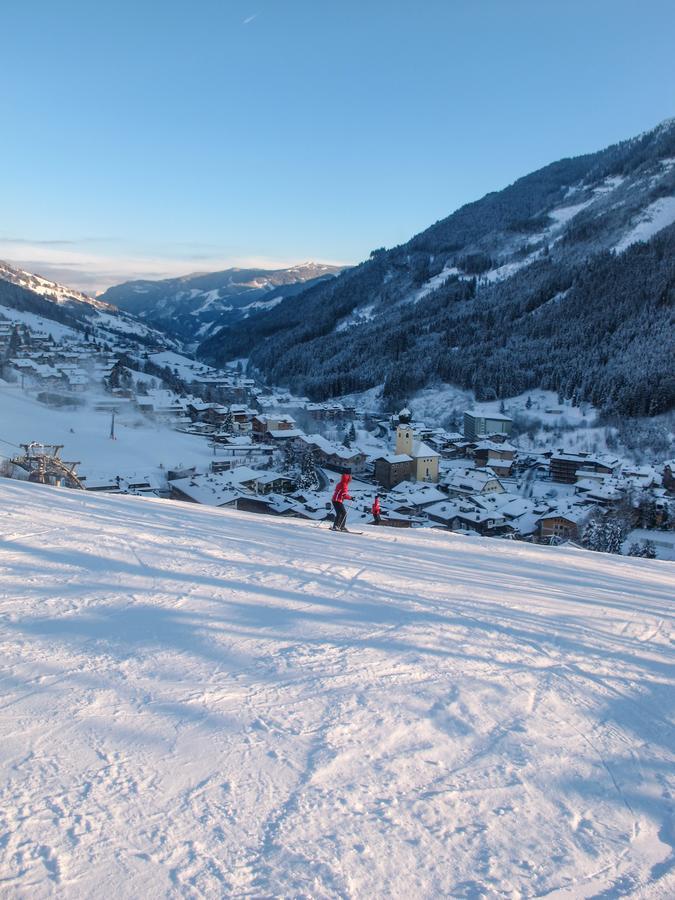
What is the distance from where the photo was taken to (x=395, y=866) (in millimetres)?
1794

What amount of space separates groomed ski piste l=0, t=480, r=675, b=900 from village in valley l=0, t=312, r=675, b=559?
5541 mm

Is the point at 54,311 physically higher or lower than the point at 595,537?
higher

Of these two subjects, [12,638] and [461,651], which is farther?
[461,651]

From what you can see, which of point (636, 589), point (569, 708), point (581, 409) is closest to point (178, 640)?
point (569, 708)

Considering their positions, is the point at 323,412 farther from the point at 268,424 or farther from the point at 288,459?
the point at 288,459

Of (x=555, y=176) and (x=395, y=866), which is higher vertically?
(x=555, y=176)

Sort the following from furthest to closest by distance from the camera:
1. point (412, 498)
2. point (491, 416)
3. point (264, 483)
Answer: point (491, 416)
point (412, 498)
point (264, 483)

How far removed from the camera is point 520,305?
270 feet

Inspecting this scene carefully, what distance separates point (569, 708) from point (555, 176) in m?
169

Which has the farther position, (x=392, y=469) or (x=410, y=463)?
(x=410, y=463)

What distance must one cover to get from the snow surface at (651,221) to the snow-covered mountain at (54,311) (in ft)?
278

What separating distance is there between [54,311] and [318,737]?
4311 inches

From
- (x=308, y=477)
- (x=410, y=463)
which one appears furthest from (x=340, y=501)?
(x=410, y=463)

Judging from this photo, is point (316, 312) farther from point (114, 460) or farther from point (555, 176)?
point (114, 460)
